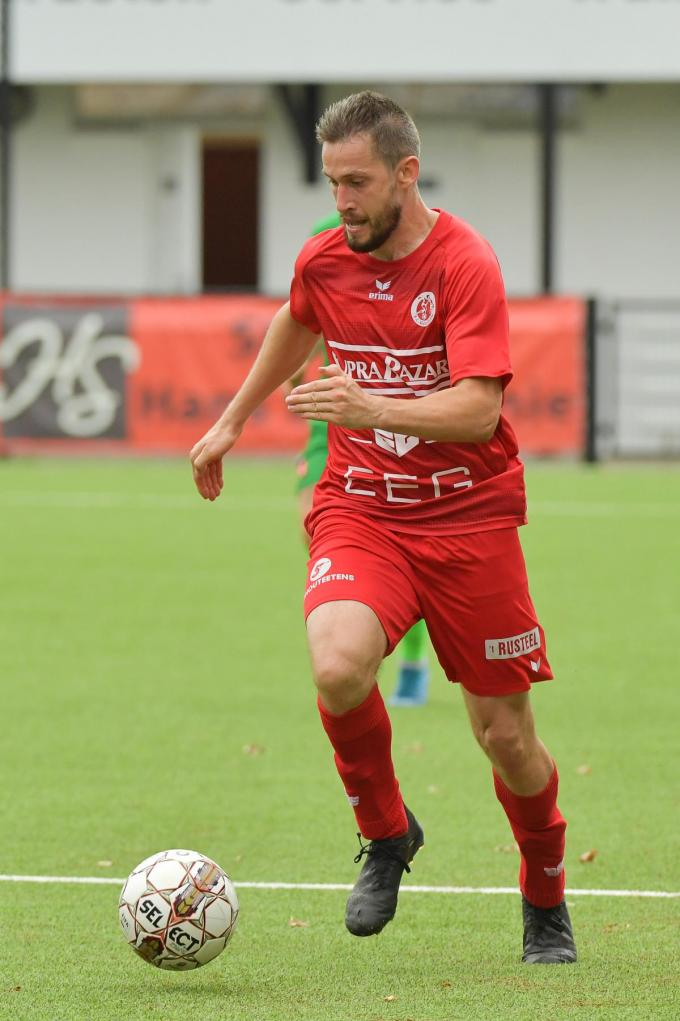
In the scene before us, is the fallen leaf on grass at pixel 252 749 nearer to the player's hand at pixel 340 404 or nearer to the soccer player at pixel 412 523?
the soccer player at pixel 412 523

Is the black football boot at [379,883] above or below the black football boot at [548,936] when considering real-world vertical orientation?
above

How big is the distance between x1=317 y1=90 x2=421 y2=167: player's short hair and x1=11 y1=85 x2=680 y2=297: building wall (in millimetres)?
20380

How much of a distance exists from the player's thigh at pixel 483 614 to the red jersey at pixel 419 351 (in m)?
0.07

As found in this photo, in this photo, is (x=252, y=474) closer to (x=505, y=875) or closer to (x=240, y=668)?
(x=240, y=668)

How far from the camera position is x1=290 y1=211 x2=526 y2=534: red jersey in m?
4.65

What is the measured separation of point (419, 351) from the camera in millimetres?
4734

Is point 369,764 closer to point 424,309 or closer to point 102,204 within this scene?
point 424,309

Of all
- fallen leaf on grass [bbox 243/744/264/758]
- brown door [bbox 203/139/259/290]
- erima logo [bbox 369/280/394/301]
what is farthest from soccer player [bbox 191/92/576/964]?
brown door [bbox 203/139/259/290]

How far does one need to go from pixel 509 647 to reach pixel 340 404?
2.51ft

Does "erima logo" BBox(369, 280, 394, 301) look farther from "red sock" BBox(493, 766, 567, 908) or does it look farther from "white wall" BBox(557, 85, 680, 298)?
"white wall" BBox(557, 85, 680, 298)

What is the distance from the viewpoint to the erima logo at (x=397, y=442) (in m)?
4.80

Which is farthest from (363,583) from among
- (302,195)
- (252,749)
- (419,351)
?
(302,195)

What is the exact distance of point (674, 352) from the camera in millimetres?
21625

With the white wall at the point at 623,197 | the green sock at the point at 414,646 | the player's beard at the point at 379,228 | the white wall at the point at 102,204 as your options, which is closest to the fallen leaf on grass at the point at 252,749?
the green sock at the point at 414,646
